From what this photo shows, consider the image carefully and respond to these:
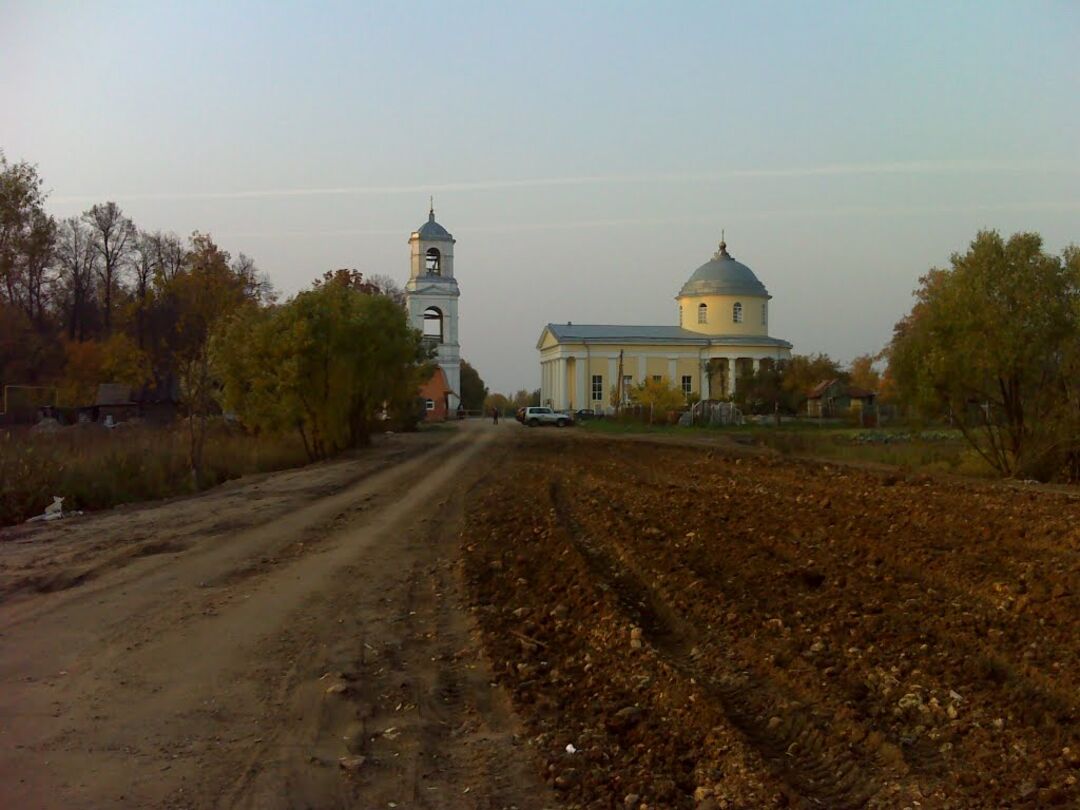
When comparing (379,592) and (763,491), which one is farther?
(763,491)

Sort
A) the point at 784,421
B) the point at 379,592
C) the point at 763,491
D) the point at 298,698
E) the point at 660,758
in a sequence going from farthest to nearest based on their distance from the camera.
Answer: the point at 784,421, the point at 763,491, the point at 379,592, the point at 298,698, the point at 660,758

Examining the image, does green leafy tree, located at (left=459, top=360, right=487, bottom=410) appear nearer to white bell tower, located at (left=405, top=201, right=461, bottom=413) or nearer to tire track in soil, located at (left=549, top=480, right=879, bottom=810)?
white bell tower, located at (left=405, top=201, right=461, bottom=413)

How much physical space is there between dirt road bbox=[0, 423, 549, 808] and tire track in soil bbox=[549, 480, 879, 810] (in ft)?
4.22

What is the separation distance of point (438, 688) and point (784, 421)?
61.2 metres

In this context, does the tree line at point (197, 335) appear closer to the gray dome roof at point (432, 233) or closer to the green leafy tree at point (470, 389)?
the gray dome roof at point (432, 233)

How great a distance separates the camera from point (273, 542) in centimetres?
1388

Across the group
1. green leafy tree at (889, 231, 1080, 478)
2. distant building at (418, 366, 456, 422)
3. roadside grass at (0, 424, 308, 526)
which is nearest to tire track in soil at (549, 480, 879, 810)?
roadside grass at (0, 424, 308, 526)

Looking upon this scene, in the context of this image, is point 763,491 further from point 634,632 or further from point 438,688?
point 438,688

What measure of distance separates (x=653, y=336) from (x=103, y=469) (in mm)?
78030

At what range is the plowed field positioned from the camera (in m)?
5.21

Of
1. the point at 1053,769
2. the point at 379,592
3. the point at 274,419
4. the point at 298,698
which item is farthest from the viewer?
the point at 274,419

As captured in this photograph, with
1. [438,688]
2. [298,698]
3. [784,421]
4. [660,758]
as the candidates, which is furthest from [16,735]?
[784,421]

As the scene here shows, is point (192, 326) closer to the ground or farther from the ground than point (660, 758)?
farther from the ground

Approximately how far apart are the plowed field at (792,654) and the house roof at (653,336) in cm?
8075
